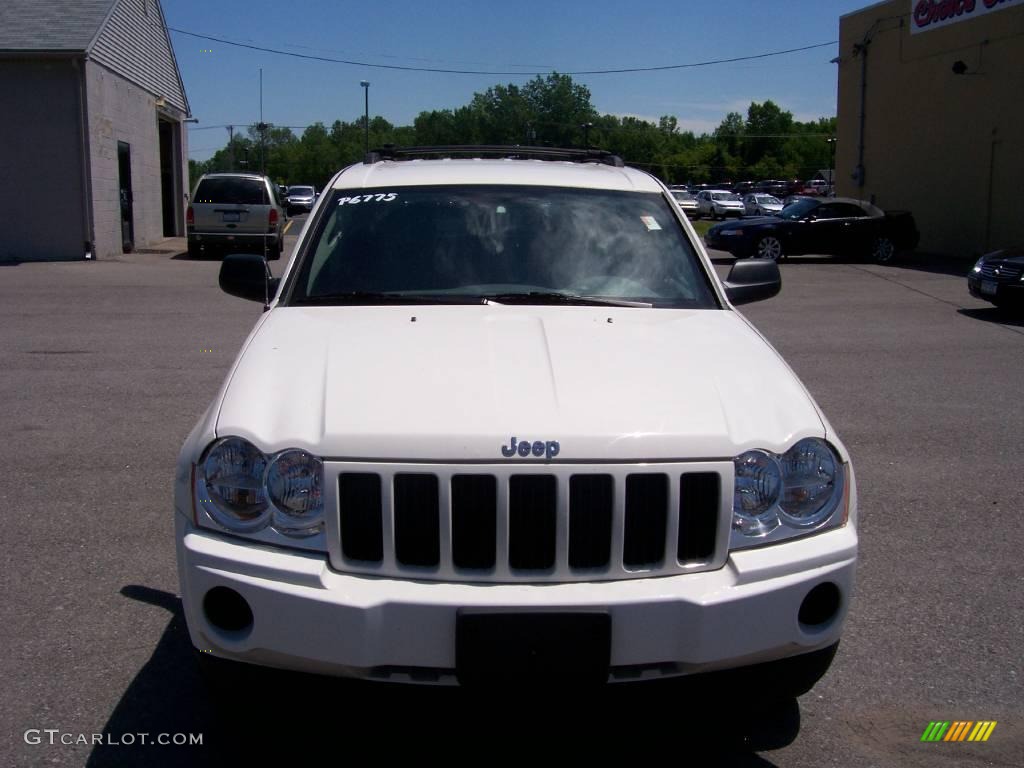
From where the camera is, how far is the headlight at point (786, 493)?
308cm

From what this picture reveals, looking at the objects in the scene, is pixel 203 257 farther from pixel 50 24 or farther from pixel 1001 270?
pixel 1001 270

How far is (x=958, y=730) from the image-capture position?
364cm

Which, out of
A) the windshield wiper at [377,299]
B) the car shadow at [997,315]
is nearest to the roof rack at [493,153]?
the windshield wiper at [377,299]

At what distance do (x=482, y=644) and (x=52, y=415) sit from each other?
6271mm

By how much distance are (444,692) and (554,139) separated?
51.0 meters

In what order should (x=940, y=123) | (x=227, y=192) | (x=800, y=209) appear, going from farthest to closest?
1. (x=940, y=123)
2. (x=800, y=209)
3. (x=227, y=192)

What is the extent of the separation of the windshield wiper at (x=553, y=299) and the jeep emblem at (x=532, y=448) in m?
1.29

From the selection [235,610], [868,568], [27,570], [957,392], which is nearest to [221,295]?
[957,392]

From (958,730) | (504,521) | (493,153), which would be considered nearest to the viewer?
(504,521)

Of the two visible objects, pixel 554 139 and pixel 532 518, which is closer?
pixel 532 518

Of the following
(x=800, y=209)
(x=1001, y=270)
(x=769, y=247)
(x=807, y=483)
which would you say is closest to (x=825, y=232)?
(x=800, y=209)

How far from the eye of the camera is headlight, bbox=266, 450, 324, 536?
299 cm

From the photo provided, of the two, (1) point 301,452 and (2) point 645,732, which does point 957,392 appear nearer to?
(2) point 645,732

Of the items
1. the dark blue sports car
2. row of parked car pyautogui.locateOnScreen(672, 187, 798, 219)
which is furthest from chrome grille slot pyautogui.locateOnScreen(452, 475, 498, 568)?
row of parked car pyautogui.locateOnScreen(672, 187, 798, 219)
